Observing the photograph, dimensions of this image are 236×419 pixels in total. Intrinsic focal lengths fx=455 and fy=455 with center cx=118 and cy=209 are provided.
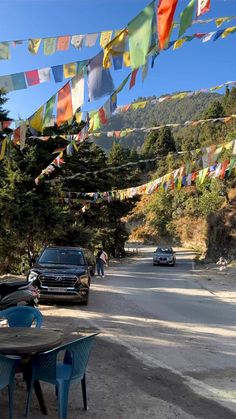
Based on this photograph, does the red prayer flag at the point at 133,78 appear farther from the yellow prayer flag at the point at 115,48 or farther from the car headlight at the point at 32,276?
the car headlight at the point at 32,276

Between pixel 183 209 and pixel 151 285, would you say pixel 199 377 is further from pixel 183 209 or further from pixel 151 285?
pixel 183 209

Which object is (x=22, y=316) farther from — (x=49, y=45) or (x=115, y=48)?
(x=49, y=45)

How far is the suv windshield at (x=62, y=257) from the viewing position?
14807 millimetres

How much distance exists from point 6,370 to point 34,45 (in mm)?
5017

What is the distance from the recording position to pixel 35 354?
5094 millimetres

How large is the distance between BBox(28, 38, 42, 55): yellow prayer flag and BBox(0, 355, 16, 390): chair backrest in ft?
15.9

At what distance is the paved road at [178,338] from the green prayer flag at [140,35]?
13.5 feet

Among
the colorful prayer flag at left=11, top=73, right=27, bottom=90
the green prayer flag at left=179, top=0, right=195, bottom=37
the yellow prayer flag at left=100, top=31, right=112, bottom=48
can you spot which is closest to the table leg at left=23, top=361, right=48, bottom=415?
the green prayer flag at left=179, top=0, right=195, bottom=37

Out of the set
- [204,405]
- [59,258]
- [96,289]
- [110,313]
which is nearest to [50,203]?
[96,289]

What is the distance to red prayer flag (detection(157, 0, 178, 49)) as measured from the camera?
4883 millimetres

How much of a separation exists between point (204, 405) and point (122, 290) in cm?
1314

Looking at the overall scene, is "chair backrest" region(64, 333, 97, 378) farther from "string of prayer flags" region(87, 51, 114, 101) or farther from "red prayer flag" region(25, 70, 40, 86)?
"red prayer flag" region(25, 70, 40, 86)

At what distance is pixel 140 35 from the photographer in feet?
16.9

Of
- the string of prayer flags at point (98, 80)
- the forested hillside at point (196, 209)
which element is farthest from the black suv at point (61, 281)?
the forested hillside at point (196, 209)
